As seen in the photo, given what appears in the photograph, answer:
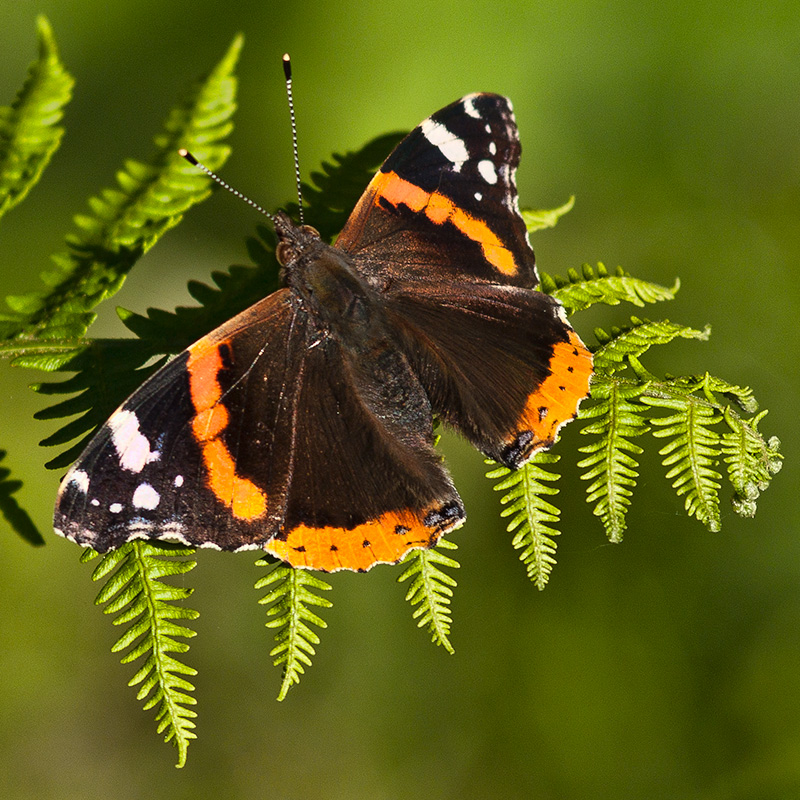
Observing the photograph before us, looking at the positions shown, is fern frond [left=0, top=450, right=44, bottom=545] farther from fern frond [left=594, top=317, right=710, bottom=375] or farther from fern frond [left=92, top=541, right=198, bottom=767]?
fern frond [left=594, top=317, right=710, bottom=375]

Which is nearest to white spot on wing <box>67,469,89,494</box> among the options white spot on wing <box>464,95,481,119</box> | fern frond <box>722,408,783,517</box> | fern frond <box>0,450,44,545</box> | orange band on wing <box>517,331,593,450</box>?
fern frond <box>0,450,44,545</box>

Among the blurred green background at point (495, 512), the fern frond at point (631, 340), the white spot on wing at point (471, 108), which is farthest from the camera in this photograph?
the blurred green background at point (495, 512)

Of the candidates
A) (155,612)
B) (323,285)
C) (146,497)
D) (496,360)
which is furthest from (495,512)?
(146,497)

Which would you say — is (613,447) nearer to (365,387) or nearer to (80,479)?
(365,387)

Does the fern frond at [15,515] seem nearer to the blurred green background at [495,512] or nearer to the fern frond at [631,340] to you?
the blurred green background at [495,512]

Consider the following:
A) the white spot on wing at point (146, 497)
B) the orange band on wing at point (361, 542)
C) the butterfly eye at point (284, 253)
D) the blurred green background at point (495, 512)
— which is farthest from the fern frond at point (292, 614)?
the blurred green background at point (495, 512)

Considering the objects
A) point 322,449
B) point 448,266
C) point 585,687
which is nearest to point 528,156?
point 448,266
